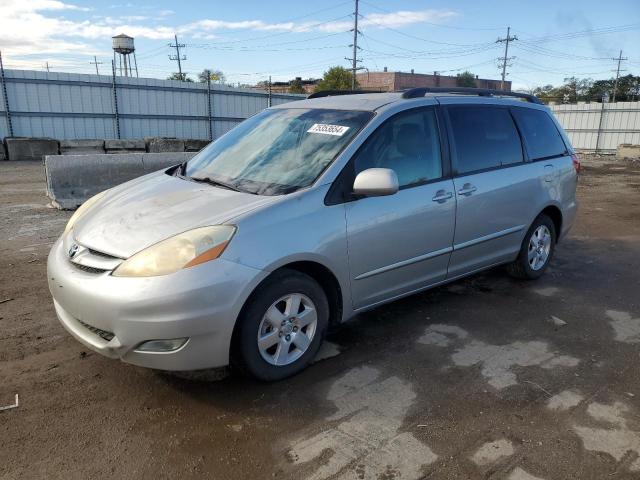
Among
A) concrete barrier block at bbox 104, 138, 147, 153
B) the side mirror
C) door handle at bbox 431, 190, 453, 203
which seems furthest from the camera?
concrete barrier block at bbox 104, 138, 147, 153

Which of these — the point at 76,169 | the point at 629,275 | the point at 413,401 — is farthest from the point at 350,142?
the point at 76,169

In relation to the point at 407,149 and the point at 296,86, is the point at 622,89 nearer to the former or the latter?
the point at 296,86

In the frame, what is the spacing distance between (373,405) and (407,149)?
1.89 meters

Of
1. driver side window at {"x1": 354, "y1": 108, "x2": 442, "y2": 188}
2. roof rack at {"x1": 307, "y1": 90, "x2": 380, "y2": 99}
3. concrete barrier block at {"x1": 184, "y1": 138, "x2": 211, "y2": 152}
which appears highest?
roof rack at {"x1": 307, "y1": 90, "x2": 380, "y2": 99}

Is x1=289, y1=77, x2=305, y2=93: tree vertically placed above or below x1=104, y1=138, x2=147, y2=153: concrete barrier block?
above

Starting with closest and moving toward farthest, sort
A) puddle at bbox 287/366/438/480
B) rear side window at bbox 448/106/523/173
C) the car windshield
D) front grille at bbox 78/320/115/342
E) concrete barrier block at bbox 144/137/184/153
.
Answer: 1. puddle at bbox 287/366/438/480
2. front grille at bbox 78/320/115/342
3. the car windshield
4. rear side window at bbox 448/106/523/173
5. concrete barrier block at bbox 144/137/184/153

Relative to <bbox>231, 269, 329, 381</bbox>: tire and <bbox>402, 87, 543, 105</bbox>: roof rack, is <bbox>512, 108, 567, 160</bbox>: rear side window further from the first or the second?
<bbox>231, 269, 329, 381</bbox>: tire

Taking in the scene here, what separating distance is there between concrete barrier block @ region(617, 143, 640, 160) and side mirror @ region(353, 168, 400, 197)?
2438 centimetres

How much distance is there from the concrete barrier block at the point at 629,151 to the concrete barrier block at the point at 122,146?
2117 cm

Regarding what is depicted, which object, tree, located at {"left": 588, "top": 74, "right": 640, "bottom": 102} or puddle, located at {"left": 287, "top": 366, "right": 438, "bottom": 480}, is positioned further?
tree, located at {"left": 588, "top": 74, "right": 640, "bottom": 102}

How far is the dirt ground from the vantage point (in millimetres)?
2510

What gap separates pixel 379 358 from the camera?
3.56 m

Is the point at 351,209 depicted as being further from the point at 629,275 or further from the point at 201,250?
the point at 629,275

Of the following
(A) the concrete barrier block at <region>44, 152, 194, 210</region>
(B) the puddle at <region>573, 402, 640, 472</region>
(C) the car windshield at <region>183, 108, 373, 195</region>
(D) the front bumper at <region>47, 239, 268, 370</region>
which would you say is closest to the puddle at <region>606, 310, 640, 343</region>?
(B) the puddle at <region>573, 402, 640, 472</region>
